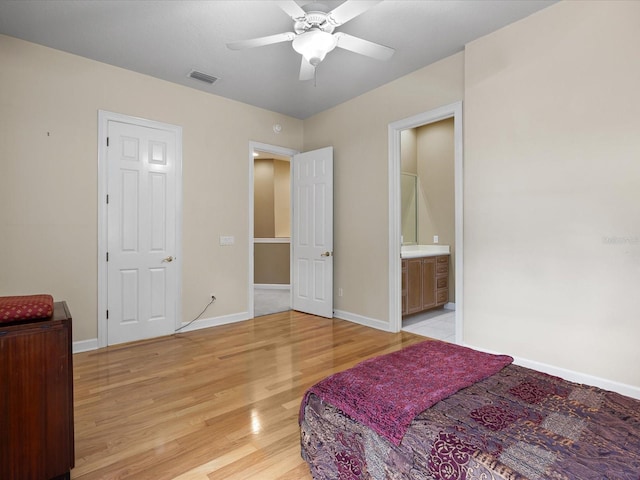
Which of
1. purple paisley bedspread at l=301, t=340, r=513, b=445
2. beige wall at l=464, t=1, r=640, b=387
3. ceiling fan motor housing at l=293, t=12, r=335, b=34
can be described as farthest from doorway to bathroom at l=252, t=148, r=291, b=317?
purple paisley bedspread at l=301, t=340, r=513, b=445

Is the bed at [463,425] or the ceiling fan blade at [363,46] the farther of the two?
the ceiling fan blade at [363,46]

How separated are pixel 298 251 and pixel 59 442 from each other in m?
3.87

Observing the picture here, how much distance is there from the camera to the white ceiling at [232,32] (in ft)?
8.75

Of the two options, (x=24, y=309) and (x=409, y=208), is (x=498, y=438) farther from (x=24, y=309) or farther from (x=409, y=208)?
(x=409, y=208)

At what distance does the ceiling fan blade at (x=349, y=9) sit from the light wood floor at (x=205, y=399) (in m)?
2.63

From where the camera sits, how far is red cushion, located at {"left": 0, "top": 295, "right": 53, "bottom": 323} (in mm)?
1491

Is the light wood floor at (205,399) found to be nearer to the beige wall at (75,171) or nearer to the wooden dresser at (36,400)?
the wooden dresser at (36,400)

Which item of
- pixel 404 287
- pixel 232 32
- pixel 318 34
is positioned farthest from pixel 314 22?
pixel 404 287

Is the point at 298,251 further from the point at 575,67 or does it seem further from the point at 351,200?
the point at 575,67

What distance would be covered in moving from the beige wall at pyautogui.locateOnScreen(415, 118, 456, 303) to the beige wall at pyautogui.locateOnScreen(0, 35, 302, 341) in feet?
10.7

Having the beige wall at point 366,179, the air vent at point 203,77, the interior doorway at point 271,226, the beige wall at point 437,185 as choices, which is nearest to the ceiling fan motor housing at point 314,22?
the beige wall at point 366,179

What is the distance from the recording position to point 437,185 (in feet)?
18.1

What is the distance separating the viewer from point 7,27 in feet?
9.65

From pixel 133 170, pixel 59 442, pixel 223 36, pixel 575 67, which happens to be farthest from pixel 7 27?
pixel 575 67
